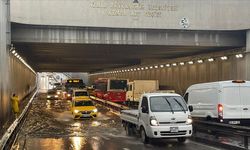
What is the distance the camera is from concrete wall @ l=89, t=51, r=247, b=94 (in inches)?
1435

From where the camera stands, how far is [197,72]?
44.8m

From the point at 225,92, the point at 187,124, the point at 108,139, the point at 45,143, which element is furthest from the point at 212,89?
the point at 45,143

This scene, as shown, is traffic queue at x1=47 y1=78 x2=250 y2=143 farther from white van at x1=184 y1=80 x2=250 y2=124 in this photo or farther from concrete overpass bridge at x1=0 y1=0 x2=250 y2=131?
concrete overpass bridge at x1=0 y1=0 x2=250 y2=131

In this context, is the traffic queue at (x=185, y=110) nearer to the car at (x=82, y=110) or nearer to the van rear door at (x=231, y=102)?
the van rear door at (x=231, y=102)

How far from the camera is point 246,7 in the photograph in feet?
110

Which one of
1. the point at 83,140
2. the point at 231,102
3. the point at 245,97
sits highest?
the point at 245,97

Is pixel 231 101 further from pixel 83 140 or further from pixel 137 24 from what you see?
pixel 137 24

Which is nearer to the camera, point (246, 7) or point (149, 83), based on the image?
point (246, 7)

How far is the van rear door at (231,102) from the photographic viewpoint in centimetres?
1781

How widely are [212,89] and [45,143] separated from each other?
24.3ft

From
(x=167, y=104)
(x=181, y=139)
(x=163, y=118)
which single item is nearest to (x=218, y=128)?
(x=181, y=139)

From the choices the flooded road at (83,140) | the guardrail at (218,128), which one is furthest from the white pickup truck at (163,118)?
the guardrail at (218,128)

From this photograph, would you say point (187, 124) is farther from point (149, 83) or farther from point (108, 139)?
point (149, 83)

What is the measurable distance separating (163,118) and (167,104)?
88cm
